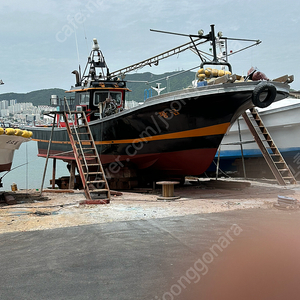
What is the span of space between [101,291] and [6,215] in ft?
13.7

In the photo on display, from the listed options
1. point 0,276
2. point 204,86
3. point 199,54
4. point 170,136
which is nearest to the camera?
point 0,276

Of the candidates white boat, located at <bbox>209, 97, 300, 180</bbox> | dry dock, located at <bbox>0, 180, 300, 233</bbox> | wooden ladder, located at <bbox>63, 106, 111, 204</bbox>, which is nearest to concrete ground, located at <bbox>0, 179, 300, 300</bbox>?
dry dock, located at <bbox>0, 180, 300, 233</bbox>

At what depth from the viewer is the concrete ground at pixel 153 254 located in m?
3.18

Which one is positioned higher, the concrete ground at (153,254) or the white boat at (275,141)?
the white boat at (275,141)

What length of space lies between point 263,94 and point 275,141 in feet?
17.2

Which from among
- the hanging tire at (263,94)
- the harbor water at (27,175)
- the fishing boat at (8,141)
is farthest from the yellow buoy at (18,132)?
the hanging tire at (263,94)

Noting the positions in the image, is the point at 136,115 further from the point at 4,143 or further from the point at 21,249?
the point at 21,249

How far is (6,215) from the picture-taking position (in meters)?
6.64

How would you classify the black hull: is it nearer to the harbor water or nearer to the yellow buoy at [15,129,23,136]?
the yellow buoy at [15,129,23,136]

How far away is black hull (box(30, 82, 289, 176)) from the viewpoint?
28.9ft

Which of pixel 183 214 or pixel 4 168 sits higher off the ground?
pixel 4 168

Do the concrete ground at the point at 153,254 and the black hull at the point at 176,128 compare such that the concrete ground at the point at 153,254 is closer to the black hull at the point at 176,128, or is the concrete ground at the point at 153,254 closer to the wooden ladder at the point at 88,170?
the wooden ladder at the point at 88,170

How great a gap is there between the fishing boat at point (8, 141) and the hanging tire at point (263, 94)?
619 cm

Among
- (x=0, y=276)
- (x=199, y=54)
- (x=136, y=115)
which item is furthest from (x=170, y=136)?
(x=0, y=276)
